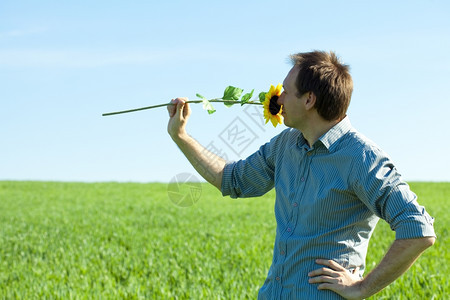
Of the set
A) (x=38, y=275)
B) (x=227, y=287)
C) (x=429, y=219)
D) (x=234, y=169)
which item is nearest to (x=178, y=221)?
(x=38, y=275)

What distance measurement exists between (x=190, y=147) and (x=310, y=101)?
928mm

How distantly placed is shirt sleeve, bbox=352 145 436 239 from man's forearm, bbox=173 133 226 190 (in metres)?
1.05

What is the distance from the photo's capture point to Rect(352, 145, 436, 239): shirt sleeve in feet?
8.04

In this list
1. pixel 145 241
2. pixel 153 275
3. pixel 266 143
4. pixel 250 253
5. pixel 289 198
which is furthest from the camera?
pixel 145 241

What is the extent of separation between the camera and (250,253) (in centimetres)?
877

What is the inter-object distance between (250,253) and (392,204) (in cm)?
646

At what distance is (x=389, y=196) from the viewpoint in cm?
249

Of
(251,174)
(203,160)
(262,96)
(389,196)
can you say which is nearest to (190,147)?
(203,160)

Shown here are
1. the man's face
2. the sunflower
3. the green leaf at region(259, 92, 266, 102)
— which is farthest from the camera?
the green leaf at region(259, 92, 266, 102)

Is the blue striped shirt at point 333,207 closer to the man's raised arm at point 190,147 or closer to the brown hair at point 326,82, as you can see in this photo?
the brown hair at point 326,82

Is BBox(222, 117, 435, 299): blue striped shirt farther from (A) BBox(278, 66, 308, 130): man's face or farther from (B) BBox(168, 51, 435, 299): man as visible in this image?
(A) BBox(278, 66, 308, 130): man's face

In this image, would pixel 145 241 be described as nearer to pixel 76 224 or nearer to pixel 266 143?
pixel 76 224

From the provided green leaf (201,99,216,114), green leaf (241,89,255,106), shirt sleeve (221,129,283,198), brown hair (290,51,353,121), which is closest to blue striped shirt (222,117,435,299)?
brown hair (290,51,353,121)

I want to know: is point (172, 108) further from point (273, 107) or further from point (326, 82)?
point (326, 82)
